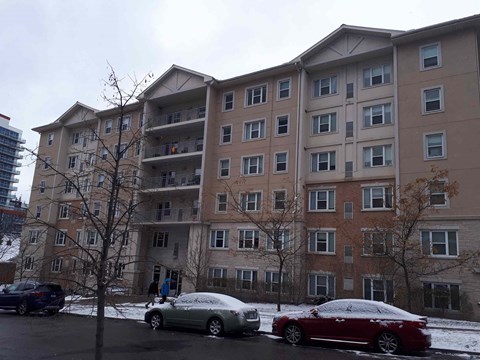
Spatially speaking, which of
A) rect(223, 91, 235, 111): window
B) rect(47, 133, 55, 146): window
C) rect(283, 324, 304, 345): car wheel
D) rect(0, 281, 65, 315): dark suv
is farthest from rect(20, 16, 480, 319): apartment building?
rect(47, 133, 55, 146): window

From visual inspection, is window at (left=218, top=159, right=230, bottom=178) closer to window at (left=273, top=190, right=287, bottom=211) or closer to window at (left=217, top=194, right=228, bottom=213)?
window at (left=217, top=194, right=228, bottom=213)

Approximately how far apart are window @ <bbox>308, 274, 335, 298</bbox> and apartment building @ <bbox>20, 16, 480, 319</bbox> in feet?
0.21

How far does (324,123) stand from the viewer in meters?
31.0

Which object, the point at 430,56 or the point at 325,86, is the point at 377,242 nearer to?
the point at 430,56

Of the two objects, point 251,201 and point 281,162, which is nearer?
point 281,162

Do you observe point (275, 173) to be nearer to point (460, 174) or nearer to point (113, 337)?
point (460, 174)

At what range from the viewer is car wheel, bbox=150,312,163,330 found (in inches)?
667

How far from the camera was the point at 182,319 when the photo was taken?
1630 cm

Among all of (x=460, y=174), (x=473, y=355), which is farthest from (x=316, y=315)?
(x=460, y=174)

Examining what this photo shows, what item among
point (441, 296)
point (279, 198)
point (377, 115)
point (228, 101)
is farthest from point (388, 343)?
point (228, 101)

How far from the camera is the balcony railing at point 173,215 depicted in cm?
3416

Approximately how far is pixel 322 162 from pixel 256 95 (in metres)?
8.25

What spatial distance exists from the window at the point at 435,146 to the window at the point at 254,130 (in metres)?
12.0

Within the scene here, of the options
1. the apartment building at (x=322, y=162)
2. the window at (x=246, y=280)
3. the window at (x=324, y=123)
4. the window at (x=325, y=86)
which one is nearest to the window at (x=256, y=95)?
the apartment building at (x=322, y=162)
